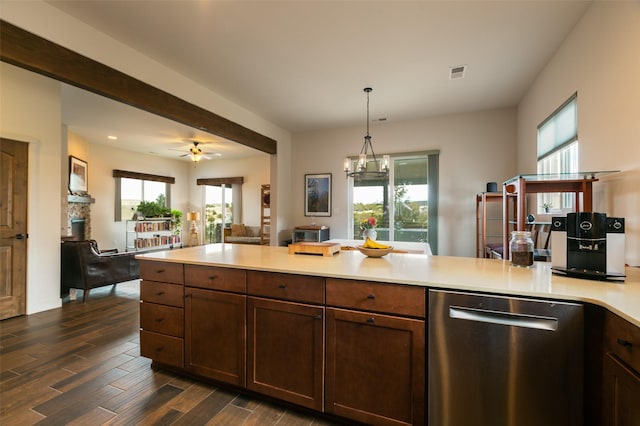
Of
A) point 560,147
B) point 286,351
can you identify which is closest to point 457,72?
point 560,147

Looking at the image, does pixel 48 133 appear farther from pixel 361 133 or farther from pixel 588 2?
pixel 588 2

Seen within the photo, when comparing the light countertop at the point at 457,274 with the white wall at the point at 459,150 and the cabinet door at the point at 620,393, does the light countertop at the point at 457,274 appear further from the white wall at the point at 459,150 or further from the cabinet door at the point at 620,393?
the white wall at the point at 459,150

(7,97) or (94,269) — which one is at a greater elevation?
(7,97)

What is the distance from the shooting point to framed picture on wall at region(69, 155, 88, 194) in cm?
588

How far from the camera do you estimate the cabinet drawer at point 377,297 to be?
142cm

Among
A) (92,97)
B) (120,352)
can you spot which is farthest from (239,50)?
(120,352)

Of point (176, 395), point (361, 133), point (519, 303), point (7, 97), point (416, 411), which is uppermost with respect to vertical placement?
point (361, 133)

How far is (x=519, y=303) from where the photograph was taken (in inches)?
49.1

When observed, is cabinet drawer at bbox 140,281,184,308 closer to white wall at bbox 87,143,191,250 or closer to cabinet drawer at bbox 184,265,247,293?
cabinet drawer at bbox 184,265,247,293

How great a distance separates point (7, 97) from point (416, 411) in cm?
496

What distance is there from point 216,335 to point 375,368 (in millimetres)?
1048

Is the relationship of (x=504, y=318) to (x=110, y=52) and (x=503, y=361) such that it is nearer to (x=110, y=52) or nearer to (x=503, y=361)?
(x=503, y=361)

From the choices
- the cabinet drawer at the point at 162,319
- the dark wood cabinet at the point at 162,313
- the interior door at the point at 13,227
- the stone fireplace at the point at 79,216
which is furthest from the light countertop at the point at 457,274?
the stone fireplace at the point at 79,216

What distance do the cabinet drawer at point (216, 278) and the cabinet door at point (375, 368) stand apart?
62cm
